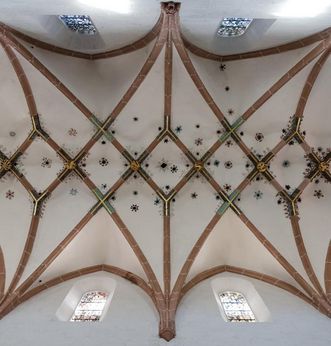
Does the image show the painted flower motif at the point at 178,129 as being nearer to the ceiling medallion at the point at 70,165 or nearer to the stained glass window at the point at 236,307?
the ceiling medallion at the point at 70,165

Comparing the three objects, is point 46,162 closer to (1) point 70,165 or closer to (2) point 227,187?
(1) point 70,165

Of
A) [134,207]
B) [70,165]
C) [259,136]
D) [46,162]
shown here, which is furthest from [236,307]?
[46,162]

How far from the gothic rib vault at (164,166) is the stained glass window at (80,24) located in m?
0.71

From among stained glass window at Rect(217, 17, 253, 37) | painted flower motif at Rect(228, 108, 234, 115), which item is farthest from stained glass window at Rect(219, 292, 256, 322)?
stained glass window at Rect(217, 17, 253, 37)

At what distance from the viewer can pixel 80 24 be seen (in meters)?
9.69

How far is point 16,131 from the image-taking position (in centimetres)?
1088

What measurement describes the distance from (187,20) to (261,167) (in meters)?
5.47

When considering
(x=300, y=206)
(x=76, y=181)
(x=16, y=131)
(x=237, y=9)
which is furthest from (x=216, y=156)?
(x=16, y=131)

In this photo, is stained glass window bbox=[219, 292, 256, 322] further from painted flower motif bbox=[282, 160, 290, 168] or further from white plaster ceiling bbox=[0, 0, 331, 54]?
white plaster ceiling bbox=[0, 0, 331, 54]

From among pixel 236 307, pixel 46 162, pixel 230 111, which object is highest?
pixel 230 111

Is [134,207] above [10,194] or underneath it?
underneath

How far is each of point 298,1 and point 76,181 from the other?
803cm

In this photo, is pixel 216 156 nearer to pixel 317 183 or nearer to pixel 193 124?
pixel 193 124

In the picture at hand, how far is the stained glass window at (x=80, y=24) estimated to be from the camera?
947cm
